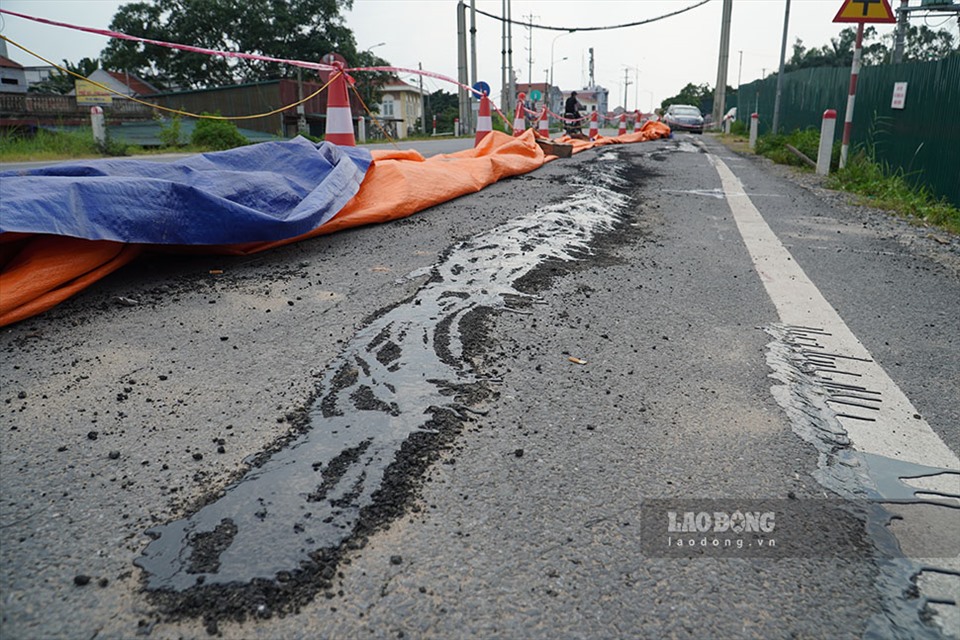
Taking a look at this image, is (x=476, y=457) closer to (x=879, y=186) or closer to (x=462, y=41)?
(x=879, y=186)

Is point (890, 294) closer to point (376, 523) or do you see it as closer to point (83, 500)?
point (376, 523)

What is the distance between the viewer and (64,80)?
6047 cm

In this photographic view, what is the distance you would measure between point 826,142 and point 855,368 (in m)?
9.55

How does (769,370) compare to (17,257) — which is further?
(17,257)

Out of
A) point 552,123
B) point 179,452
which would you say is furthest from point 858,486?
point 552,123

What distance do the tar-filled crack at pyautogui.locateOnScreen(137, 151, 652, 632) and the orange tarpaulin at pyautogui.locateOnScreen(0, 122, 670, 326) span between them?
1.40 m

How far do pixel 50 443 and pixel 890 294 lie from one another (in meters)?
3.74

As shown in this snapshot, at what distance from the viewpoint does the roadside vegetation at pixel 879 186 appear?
662 centimetres

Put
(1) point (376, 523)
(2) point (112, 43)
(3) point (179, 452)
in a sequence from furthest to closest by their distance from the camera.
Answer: (2) point (112, 43) → (3) point (179, 452) → (1) point (376, 523)

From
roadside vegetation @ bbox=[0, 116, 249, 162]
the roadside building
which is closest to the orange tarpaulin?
roadside vegetation @ bbox=[0, 116, 249, 162]

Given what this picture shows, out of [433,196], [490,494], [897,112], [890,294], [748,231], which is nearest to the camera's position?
[490,494]

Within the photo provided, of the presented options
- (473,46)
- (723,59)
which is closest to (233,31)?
(473,46)

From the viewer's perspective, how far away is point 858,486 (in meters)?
1.72

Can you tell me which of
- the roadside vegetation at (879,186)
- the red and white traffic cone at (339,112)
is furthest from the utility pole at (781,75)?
the red and white traffic cone at (339,112)
